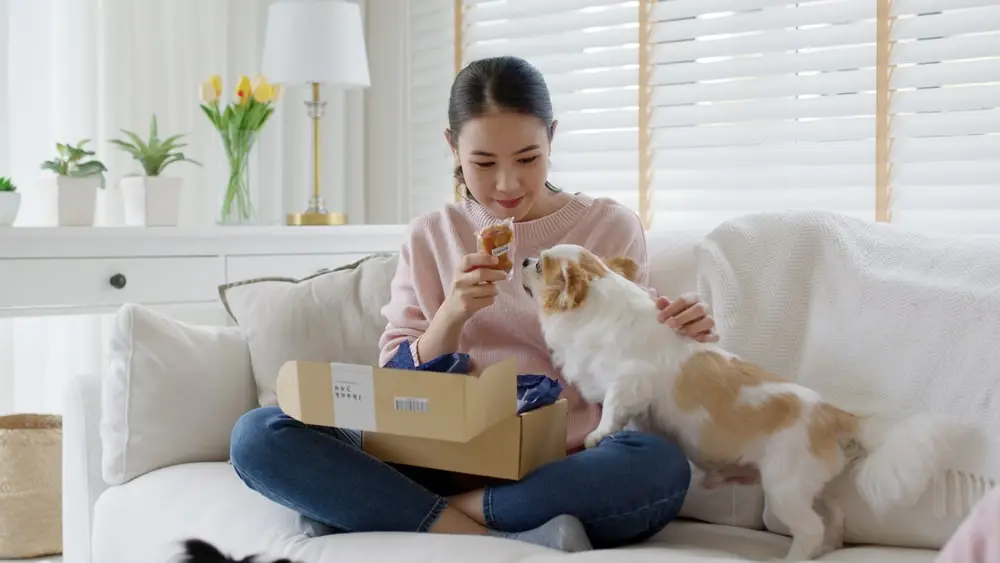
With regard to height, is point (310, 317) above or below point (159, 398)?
above

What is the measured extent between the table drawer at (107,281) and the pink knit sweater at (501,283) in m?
0.86

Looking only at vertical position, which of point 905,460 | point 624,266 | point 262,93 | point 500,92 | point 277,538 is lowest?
point 277,538

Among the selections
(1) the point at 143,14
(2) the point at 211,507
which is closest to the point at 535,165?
(2) the point at 211,507

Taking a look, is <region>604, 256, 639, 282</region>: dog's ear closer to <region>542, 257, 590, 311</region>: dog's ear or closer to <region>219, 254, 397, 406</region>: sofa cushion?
<region>542, 257, 590, 311</region>: dog's ear

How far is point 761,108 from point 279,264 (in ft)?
4.28

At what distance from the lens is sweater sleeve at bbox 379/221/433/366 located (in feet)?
6.45

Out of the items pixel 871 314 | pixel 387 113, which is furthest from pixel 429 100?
pixel 871 314

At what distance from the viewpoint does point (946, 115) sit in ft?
8.56

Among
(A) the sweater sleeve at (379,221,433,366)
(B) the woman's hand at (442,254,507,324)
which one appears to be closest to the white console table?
(A) the sweater sleeve at (379,221,433,366)

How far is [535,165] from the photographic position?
190 cm

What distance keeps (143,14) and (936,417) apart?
249 cm

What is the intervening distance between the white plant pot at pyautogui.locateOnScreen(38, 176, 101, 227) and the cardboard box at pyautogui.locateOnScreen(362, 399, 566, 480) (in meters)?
1.33

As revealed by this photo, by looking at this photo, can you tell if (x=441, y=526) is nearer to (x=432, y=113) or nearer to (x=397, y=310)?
(x=397, y=310)

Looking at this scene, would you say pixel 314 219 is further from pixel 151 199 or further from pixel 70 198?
pixel 70 198
